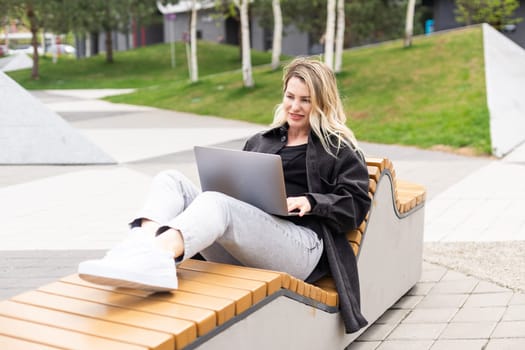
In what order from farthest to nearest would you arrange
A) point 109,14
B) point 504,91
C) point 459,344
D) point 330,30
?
point 109,14 < point 330,30 < point 504,91 < point 459,344

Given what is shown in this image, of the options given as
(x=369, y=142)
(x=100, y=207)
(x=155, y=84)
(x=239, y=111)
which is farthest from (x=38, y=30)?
(x=100, y=207)

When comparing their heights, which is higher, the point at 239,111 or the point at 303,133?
the point at 303,133

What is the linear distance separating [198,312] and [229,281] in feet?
1.27

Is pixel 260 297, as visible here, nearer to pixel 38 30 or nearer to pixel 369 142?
pixel 369 142

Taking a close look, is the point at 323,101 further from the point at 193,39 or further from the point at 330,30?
the point at 193,39

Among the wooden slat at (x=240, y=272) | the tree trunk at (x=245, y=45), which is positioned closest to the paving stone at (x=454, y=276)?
the wooden slat at (x=240, y=272)

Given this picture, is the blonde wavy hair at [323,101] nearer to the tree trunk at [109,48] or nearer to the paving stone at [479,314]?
the paving stone at [479,314]

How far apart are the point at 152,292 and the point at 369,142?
10.4 m

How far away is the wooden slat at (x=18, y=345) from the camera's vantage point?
2.45 meters

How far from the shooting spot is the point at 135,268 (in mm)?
2770

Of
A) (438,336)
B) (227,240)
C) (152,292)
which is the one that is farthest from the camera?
(438,336)

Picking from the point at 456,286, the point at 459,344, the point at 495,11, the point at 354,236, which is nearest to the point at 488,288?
the point at 456,286

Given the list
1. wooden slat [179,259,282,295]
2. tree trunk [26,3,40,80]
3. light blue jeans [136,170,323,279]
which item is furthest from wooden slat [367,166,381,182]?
tree trunk [26,3,40,80]

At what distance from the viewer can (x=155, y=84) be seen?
2945 centimetres
